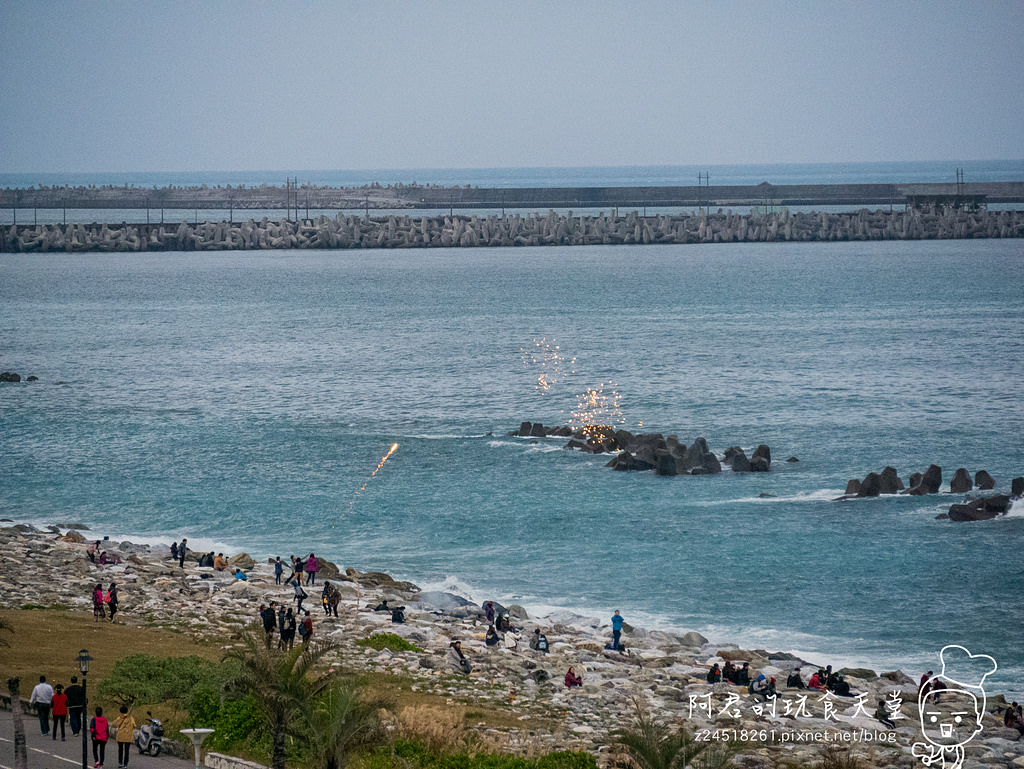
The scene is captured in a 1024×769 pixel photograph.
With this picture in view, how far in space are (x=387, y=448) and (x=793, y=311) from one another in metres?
45.0

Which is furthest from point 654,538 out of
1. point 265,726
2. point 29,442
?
point 29,442

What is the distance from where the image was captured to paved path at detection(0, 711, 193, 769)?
50.6 ft

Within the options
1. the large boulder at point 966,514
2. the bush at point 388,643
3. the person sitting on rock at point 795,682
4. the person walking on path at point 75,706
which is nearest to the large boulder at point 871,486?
the large boulder at point 966,514

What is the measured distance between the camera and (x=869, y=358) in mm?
61375

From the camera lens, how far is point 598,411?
161ft

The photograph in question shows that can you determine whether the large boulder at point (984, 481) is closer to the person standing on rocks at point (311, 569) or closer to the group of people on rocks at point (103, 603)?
the person standing on rocks at point (311, 569)

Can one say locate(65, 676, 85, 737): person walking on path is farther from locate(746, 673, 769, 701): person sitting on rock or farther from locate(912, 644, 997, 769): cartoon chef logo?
locate(912, 644, 997, 769): cartoon chef logo

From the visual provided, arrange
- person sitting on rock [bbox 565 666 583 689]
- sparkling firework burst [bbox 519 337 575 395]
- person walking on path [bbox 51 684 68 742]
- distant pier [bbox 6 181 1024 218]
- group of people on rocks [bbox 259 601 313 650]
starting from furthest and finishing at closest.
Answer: distant pier [bbox 6 181 1024 218] → sparkling firework burst [bbox 519 337 575 395] → group of people on rocks [bbox 259 601 313 650] → person sitting on rock [bbox 565 666 583 689] → person walking on path [bbox 51 684 68 742]

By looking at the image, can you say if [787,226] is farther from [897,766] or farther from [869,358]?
[897,766]

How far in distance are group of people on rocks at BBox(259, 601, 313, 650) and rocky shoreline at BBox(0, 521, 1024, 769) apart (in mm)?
553

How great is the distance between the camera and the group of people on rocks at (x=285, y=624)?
23.0 metres

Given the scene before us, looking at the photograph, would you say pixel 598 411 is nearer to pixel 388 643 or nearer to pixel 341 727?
pixel 388 643

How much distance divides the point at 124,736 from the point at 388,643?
8.21 m

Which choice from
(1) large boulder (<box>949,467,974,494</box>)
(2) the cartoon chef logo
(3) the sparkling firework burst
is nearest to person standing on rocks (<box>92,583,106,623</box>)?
(2) the cartoon chef logo
